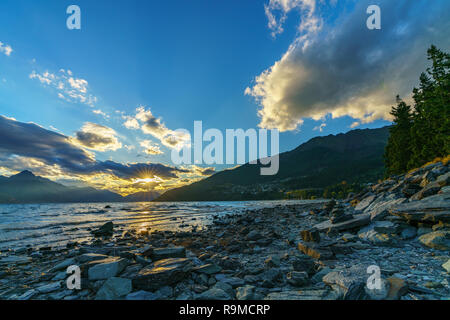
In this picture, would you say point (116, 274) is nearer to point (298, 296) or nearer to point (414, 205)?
point (298, 296)

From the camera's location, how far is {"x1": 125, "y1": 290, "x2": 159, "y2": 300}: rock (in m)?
4.52

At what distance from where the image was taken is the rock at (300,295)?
4.12 metres

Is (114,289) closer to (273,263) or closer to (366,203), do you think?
(273,263)

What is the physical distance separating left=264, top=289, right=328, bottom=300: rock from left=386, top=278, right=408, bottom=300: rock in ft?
4.07

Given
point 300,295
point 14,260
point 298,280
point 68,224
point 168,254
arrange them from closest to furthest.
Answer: point 300,295 < point 298,280 < point 168,254 < point 14,260 < point 68,224

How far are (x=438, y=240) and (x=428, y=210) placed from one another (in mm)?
1820

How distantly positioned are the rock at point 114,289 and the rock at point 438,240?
10503 millimetres

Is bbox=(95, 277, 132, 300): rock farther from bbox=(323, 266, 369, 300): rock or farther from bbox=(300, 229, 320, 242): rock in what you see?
bbox=(300, 229, 320, 242): rock

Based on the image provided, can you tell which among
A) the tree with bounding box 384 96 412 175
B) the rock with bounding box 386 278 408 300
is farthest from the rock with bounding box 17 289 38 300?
the tree with bounding box 384 96 412 175

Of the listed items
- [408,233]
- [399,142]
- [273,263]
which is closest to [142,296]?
[273,263]

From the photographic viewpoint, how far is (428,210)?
25.7ft

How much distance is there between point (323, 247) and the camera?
7.67 metres
